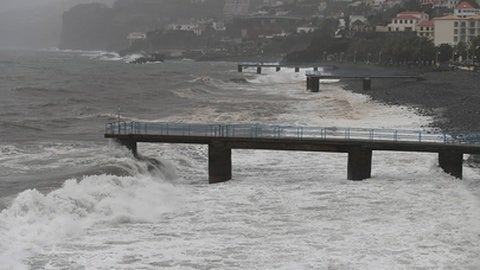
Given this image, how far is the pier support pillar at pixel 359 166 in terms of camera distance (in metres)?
31.9

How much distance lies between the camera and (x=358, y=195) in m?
28.9

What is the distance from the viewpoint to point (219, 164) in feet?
107

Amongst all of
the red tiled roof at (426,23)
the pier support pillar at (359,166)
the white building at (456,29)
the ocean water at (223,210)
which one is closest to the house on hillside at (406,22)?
the red tiled roof at (426,23)

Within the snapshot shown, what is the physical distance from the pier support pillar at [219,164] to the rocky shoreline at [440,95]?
17431 millimetres

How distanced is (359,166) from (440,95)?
38.0 meters

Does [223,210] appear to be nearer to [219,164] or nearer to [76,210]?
[76,210]

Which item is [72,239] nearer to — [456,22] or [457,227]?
[457,227]

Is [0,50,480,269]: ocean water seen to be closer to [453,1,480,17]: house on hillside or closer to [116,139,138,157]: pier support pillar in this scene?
[116,139,138,157]: pier support pillar

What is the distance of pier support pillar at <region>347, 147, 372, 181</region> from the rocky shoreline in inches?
528

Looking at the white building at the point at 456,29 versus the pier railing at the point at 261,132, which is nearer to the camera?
the pier railing at the point at 261,132

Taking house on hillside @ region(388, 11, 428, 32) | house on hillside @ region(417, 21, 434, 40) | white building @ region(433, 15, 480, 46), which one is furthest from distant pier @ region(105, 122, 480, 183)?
house on hillside @ region(388, 11, 428, 32)

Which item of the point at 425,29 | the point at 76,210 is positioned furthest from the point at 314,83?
the point at 425,29

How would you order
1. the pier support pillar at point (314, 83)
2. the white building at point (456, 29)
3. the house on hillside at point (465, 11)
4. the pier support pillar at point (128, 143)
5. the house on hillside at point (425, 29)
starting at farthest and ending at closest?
the house on hillside at point (425, 29)
the house on hillside at point (465, 11)
the white building at point (456, 29)
the pier support pillar at point (314, 83)
the pier support pillar at point (128, 143)

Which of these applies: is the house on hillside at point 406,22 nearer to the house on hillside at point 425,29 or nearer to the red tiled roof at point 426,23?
the red tiled roof at point 426,23
